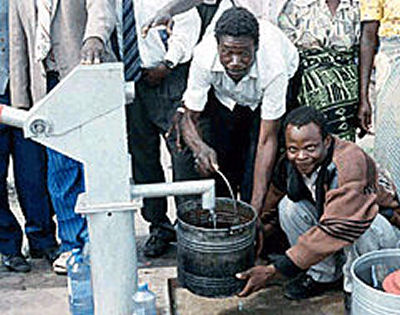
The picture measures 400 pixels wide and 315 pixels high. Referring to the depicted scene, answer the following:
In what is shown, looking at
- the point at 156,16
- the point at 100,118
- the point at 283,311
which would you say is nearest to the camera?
the point at 100,118

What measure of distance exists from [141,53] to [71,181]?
0.84m

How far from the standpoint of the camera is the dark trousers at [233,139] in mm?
3869

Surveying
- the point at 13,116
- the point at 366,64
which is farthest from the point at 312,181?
the point at 13,116

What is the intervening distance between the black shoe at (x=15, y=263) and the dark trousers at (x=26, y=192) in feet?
0.10

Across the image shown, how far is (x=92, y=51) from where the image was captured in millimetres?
3156

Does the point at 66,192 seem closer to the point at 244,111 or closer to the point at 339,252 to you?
the point at 244,111

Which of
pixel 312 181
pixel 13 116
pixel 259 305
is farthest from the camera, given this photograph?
pixel 259 305

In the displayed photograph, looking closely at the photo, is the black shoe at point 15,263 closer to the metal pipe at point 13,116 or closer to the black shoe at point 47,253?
the black shoe at point 47,253

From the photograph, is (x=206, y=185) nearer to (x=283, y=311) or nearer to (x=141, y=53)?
(x=283, y=311)

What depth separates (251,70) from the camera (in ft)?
11.6

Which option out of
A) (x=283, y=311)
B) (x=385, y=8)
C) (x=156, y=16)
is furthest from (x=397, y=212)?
(x=156, y=16)

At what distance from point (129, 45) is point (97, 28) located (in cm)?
62

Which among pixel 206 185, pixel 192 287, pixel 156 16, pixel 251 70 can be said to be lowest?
pixel 192 287

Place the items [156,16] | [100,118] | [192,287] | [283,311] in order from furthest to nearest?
[156,16] → [283,311] → [192,287] → [100,118]
